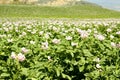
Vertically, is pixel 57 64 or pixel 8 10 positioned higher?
pixel 57 64

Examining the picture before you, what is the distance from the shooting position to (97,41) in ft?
23.8

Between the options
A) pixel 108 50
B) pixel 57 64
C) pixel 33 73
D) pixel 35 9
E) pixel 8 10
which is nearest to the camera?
pixel 33 73

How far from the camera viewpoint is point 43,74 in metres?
5.81

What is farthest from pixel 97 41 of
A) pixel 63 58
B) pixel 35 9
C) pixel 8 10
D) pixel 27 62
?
pixel 35 9

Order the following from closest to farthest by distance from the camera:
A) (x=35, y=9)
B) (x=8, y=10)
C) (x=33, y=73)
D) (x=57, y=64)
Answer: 1. (x=33, y=73)
2. (x=57, y=64)
3. (x=8, y=10)
4. (x=35, y=9)

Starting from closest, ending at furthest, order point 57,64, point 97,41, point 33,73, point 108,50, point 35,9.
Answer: point 33,73
point 57,64
point 108,50
point 97,41
point 35,9

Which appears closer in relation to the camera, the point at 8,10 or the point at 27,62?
the point at 27,62

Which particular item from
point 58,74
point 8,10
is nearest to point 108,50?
point 58,74

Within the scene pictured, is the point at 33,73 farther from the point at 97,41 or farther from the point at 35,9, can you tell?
the point at 35,9

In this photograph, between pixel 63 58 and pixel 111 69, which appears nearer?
pixel 111 69

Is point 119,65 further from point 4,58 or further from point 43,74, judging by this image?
point 4,58

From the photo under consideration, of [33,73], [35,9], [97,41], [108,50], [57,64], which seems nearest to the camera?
[33,73]

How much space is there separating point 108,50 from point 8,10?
51.5 metres

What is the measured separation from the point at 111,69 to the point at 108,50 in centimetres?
79
